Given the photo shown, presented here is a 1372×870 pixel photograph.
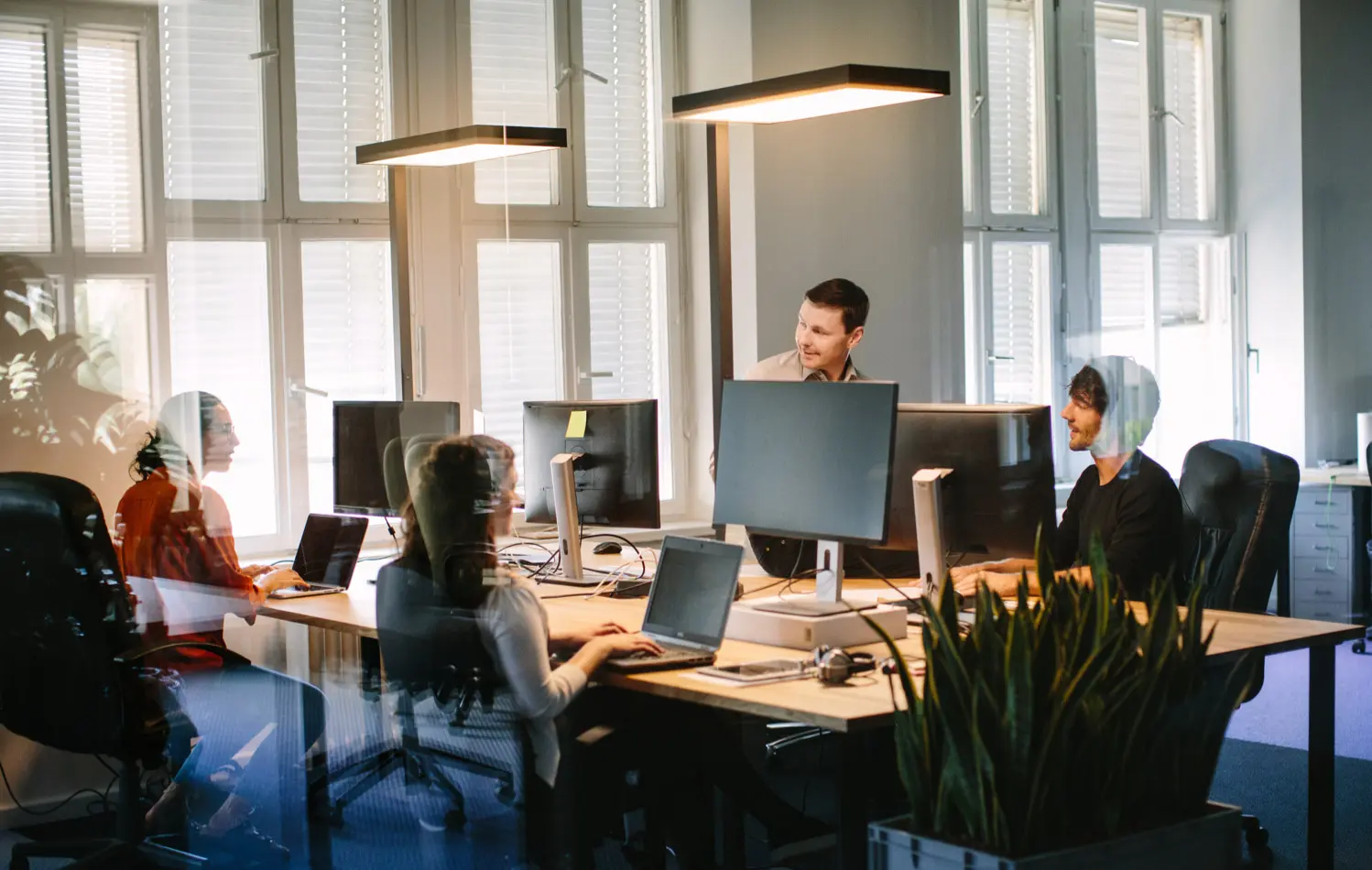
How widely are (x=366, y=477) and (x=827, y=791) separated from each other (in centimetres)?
134

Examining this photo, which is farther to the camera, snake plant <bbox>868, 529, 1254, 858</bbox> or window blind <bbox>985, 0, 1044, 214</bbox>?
window blind <bbox>985, 0, 1044, 214</bbox>

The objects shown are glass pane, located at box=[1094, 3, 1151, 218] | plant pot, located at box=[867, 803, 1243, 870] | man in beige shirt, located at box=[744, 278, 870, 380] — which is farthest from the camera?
glass pane, located at box=[1094, 3, 1151, 218]

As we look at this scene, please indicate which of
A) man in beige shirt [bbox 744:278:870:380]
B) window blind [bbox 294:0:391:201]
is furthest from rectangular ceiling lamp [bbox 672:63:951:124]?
window blind [bbox 294:0:391:201]

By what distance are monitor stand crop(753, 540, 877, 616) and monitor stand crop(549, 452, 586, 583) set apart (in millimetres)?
883

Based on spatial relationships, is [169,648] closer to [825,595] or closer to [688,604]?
[688,604]

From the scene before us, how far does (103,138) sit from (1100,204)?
314 cm

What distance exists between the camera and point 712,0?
512 centimetres

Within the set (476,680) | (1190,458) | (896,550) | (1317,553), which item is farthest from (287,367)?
(1317,553)

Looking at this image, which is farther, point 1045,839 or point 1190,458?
point 1190,458

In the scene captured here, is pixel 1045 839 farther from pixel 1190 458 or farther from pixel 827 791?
pixel 1190 458

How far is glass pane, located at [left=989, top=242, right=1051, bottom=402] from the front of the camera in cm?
509

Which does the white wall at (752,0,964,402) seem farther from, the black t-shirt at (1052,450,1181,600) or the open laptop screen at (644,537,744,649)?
the open laptop screen at (644,537,744,649)

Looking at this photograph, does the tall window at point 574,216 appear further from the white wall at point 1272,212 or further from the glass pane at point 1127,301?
the white wall at point 1272,212

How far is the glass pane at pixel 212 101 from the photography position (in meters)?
2.98
